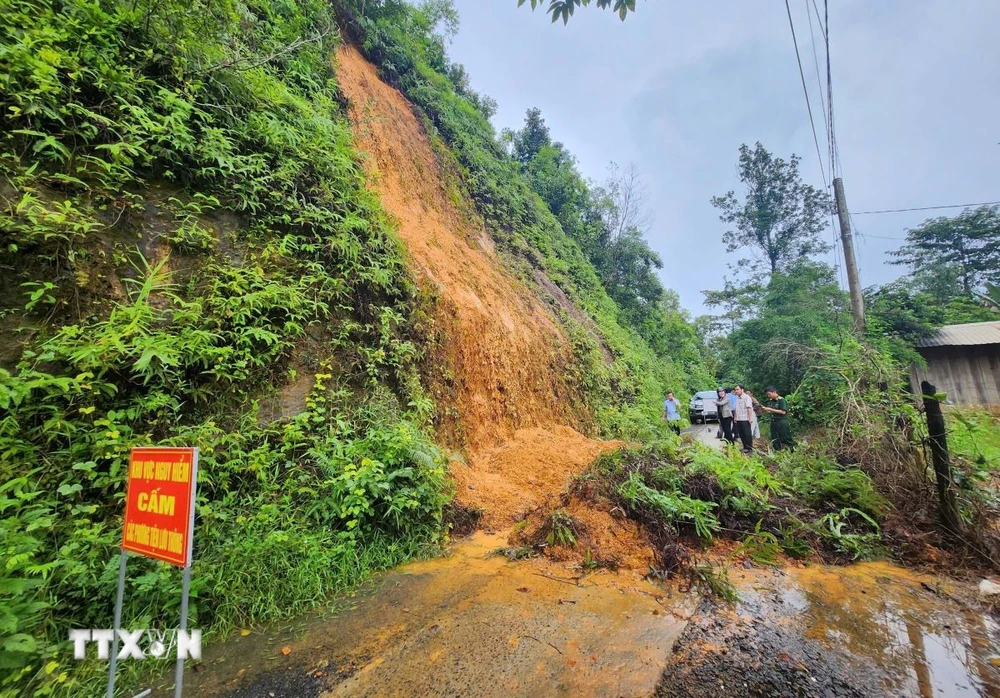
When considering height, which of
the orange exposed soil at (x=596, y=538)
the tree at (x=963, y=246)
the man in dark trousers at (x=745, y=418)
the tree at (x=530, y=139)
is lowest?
the orange exposed soil at (x=596, y=538)

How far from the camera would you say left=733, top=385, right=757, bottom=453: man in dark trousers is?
340 inches

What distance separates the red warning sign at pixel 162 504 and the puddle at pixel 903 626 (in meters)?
3.97

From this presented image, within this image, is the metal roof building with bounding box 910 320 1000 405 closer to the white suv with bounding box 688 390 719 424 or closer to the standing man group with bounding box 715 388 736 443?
the white suv with bounding box 688 390 719 424

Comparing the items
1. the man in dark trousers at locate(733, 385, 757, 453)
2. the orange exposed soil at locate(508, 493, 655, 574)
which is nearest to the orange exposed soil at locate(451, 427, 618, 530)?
the orange exposed soil at locate(508, 493, 655, 574)

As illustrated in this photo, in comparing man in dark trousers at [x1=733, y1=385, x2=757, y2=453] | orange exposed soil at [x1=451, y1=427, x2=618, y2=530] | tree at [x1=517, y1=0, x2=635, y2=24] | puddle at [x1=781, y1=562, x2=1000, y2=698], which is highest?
tree at [x1=517, y1=0, x2=635, y2=24]

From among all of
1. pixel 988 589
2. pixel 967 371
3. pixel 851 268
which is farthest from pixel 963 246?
pixel 988 589

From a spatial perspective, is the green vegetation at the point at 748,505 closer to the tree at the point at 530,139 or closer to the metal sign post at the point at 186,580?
the metal sign post at the point at 186,580

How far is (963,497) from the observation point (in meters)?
4.05

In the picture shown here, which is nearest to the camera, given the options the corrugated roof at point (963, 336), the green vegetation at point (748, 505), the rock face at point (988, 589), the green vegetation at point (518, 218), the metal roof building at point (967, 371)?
the rock face at point (988, 589)

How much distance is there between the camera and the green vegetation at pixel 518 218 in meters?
12.2

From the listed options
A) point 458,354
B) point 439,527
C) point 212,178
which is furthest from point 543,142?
point 439,527

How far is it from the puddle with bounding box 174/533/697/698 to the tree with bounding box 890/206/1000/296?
3934cm

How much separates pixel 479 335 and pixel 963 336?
18108 millimetres

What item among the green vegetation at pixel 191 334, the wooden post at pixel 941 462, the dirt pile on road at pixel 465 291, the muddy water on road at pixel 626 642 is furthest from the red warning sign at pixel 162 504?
the wooden post at pixel 941 462
